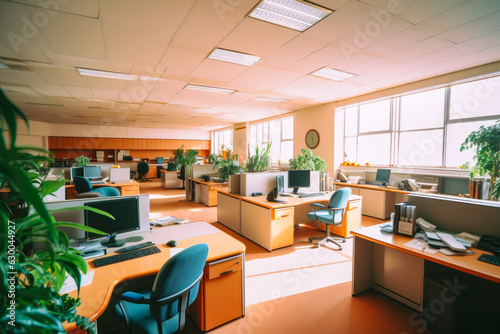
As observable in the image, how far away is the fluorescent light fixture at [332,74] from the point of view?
4336 mm

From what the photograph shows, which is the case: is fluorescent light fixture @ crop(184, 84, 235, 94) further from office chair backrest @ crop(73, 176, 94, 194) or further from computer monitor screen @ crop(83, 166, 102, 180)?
computer monitor screen @ crop(83, 166, 102, 180)

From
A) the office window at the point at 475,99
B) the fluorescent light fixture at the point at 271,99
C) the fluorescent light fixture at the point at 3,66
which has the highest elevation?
the fluorescent light fixture at the point at 271,99

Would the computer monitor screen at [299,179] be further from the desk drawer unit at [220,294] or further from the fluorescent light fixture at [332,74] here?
the desk drawer unit at [220,294]

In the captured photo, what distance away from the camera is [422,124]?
213 inches

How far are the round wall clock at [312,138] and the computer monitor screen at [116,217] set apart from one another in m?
6.11

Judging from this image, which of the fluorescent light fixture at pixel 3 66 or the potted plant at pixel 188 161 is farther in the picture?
the potted plant at pixel 188 161

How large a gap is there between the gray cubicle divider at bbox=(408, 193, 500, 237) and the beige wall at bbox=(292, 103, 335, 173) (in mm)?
4354

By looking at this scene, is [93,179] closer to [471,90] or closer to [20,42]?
[20,42]

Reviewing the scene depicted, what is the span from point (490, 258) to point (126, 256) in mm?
2903

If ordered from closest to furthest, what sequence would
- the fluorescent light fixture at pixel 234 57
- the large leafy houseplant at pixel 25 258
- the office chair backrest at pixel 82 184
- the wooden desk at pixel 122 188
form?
the large leafy houseplant at pixel 25 258 < the fluorescent light fixture at pixel 234 57 < the office chair backrest at pixel 82 184 < the wooden desk at pixel 122 188

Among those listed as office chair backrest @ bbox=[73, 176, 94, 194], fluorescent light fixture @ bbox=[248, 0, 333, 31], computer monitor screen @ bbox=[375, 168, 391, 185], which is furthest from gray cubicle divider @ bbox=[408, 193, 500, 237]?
office chair backrest @ bbox=[73, 176, 94, 194]

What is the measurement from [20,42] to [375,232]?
5.00 meters

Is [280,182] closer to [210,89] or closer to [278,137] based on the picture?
[210,89]

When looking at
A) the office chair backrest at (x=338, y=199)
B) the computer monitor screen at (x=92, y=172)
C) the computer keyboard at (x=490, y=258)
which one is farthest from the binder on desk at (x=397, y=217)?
the computer monitor screen at (x=92, y=172)
